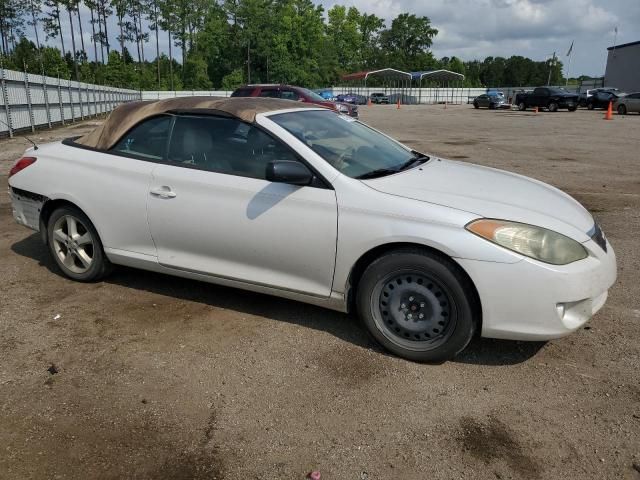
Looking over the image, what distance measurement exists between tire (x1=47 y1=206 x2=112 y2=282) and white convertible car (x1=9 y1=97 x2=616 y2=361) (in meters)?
0.01

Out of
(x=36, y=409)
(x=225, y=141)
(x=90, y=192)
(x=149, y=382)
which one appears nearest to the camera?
(x=36, y=409)

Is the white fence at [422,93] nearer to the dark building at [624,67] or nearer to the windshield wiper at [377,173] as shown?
the dark building at [624,67]

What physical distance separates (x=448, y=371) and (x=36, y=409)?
2.33 meters

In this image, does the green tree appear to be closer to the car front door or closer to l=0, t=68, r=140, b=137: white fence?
l=0, t=68, r=140, b=137: white fence

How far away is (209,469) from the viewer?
246cm

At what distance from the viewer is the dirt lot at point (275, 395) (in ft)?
8.23

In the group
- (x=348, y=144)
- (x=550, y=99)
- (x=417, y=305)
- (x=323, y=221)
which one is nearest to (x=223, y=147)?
(x=348, y=144)

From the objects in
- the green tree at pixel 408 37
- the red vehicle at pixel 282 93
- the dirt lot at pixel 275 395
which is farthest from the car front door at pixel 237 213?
the green tree at pixel 408 37

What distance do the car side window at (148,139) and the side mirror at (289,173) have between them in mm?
1150

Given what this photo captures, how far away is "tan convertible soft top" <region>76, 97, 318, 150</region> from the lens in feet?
12.9

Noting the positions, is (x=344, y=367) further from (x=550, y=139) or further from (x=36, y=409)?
(x=550, y=139)

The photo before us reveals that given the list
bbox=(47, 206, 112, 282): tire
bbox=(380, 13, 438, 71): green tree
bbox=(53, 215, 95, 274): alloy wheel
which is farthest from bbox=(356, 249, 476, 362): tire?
bbox=(380, 13, 438, 71): green tree

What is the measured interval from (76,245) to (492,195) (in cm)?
334

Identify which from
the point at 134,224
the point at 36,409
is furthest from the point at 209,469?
the point at 134,224
